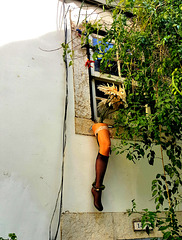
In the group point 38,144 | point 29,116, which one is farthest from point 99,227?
point 29,116

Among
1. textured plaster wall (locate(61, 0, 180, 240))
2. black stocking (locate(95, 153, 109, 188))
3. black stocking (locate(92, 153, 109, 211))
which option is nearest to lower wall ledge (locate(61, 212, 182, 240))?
textured plaster wall (locate(61, 0, 180, 240))

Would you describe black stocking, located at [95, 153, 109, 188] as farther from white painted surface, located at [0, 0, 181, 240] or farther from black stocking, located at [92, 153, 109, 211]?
white painted surface, located at [0, 0, 181, 240]

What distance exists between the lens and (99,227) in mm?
2869

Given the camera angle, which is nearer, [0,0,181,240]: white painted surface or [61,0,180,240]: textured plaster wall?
[0,0,181,240]: white painted surface

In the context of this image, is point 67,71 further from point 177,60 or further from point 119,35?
point 177,60

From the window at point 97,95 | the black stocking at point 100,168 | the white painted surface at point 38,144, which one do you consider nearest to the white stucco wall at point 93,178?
the white painted surface at point 38,144

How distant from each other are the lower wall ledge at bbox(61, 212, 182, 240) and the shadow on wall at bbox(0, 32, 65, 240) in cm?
24

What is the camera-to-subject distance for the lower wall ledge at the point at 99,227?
2705mm

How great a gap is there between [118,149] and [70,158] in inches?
27.3

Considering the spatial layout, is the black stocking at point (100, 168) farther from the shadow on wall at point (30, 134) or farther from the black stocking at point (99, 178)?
the shadow on wall at point (30, 134)

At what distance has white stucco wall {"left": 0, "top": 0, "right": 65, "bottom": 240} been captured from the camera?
8.41ft

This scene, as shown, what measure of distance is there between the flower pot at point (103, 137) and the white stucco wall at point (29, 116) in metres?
0.45

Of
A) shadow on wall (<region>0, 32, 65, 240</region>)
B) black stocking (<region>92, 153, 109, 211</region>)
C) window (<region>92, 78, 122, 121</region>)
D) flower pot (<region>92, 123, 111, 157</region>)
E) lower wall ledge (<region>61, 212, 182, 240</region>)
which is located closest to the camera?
shadow on wall (<region>0, 32, 65, 240</region>)

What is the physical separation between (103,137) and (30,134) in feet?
2.75
